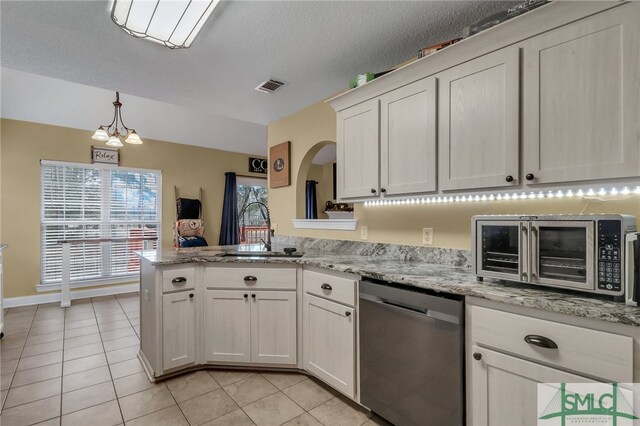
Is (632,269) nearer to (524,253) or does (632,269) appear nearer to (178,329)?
(524,253)

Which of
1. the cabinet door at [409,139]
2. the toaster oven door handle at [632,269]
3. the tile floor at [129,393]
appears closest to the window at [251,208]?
the tile floor at [129,393]

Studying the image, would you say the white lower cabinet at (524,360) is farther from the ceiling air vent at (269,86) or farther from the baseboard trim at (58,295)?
the baseboard trim at (58,295)

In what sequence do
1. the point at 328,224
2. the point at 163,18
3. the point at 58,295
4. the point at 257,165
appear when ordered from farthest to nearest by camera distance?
the point at 257,165 < the point at 58,295 < the point at 328,224 < the point at 163,18

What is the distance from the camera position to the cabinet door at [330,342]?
6.23 feet

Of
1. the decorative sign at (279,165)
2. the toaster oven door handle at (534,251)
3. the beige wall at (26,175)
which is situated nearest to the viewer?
the toaster oven door handle at (534,251)

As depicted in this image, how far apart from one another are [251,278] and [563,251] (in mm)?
1897

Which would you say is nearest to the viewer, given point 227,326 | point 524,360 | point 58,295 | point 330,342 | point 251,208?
point 524,360

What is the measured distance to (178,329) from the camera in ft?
7.50

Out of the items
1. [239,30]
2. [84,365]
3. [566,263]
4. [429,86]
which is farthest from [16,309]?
[566,263]

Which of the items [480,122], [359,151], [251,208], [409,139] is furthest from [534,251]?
[251,208]

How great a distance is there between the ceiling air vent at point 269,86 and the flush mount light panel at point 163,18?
2.48 feet

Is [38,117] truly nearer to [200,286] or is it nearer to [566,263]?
[200,286]

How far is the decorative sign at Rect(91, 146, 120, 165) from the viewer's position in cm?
462

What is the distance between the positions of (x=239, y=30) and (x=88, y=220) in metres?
4.32
